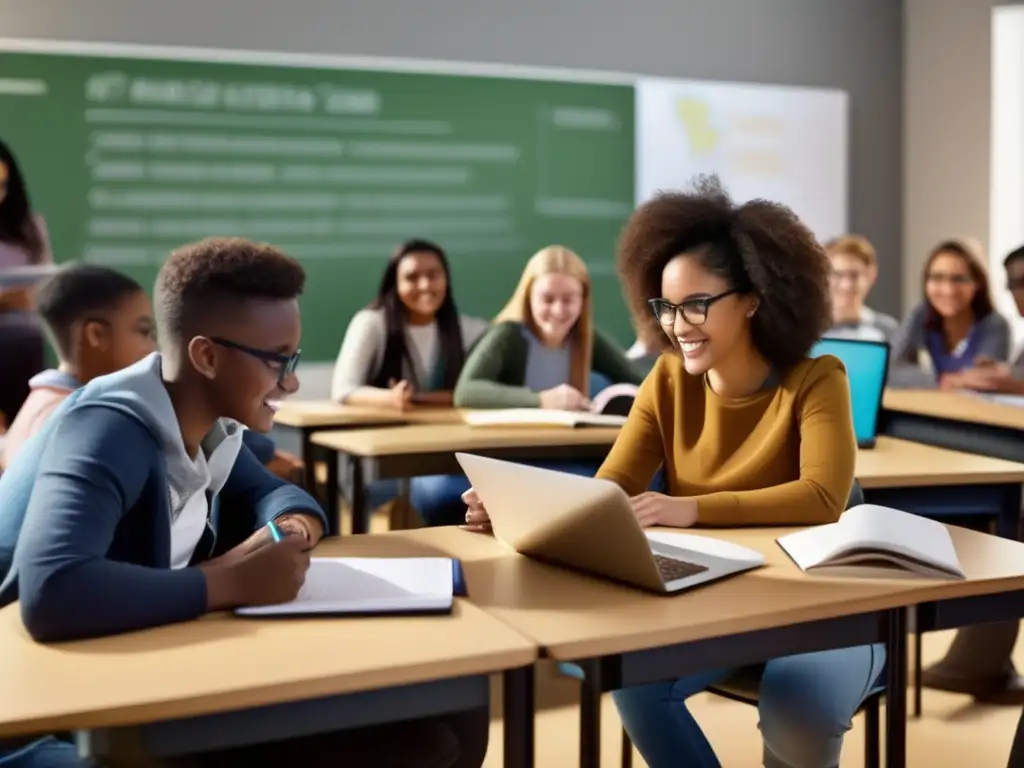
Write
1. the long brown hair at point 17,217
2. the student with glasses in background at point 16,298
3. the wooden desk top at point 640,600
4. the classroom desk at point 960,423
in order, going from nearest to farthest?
the wooden desk top at point 640,600 → the classroom desk at point 960,423 → the student with glasses in background at point 16,298 → the long brown hair at point 17,217

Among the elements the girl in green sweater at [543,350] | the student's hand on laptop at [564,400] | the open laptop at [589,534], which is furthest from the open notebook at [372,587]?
the girl in green sweater at [543,350]

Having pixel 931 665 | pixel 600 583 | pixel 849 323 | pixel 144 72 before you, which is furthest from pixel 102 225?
pixel 600 583

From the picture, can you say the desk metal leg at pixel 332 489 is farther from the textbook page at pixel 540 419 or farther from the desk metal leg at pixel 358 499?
the textbook page at pixel 540 419

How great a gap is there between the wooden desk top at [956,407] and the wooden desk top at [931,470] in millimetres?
683

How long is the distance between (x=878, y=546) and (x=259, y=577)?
0.85 m

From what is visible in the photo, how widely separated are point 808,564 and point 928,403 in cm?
237

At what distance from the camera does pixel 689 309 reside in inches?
83.0

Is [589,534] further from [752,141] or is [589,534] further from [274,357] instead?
[752,141]

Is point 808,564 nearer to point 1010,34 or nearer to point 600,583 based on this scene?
point 600,583

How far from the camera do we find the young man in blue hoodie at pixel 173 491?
4.60ft

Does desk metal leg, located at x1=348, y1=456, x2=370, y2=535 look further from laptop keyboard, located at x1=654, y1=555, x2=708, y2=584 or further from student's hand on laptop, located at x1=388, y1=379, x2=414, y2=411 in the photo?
laptop keyboard, located at x1=654, y1=555, x2=708, y2=584

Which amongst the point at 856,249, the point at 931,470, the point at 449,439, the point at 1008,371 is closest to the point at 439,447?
the point at 449,439

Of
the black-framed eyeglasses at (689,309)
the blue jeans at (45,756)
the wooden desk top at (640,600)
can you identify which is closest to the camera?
the blue jeans at (45,756)

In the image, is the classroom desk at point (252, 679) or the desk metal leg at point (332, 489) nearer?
the classroom desk at point (252, 679)
